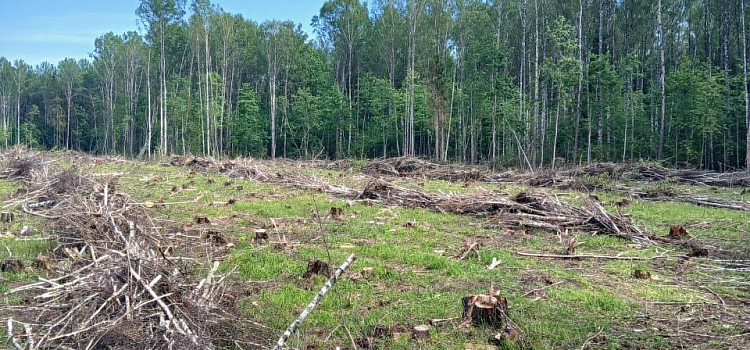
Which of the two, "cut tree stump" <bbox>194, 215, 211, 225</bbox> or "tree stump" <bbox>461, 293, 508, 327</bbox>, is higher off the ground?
"cut tree stump" <bbox>194, 215, 211, 225</bbox>

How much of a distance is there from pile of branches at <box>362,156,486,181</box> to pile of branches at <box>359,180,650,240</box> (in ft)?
25.9

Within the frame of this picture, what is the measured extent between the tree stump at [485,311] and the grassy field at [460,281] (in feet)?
0.35

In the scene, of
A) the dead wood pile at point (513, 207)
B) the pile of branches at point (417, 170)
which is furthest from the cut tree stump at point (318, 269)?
the pile of branches at point (417, 170)

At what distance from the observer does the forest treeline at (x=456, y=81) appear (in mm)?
27188

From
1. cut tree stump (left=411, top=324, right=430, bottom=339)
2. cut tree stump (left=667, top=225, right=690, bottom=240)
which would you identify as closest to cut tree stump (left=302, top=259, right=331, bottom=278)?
cut tree stump (left=411, top=324, right=430, bottom=339)

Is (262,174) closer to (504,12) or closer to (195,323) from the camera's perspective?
(195,323)

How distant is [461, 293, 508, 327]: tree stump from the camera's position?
15.0 feet

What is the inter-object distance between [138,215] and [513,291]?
5.38 metres

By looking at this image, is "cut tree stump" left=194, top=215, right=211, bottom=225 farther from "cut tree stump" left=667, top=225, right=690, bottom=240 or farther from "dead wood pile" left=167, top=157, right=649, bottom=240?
"cut tree stump" left=667, top=225, right=690, bottom=240

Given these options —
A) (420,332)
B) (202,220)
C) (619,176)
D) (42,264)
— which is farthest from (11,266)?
(619,176)

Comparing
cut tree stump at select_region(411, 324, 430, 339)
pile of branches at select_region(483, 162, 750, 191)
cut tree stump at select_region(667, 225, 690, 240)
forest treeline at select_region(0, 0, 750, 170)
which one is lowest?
cut tree stump at select_region(411, 324, 430, 339)

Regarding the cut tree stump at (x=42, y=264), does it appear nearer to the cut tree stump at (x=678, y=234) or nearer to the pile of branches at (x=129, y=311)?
the pile of branches at (x=129, y=311)

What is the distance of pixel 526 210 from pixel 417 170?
11.7 meters

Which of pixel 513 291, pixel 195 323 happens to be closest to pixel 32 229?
pixel 195 323
